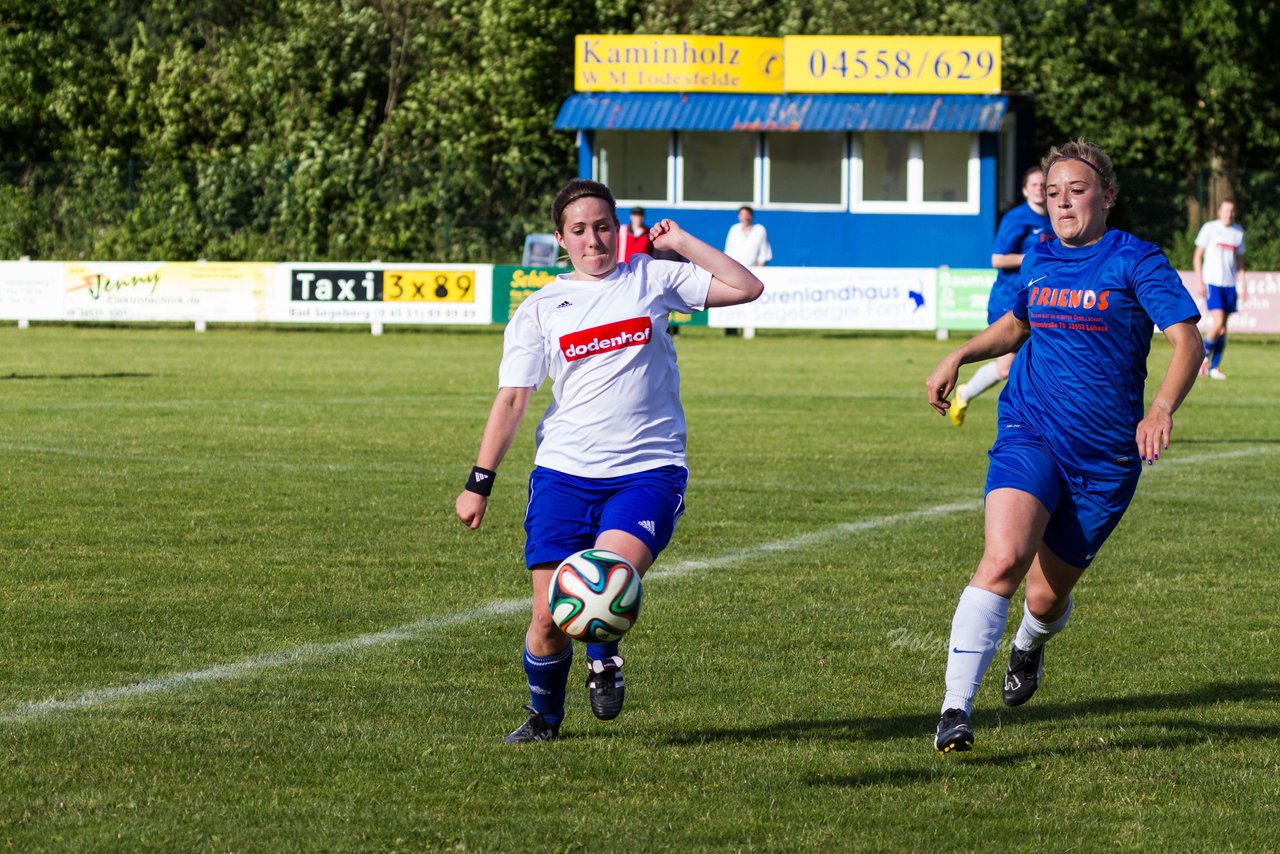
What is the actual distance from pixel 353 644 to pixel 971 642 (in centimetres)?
252

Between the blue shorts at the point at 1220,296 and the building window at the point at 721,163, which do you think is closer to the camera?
the blue shorts at the point at 1220,296

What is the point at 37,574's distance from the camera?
8297mm

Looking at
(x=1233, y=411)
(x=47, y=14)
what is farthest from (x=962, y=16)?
(x=1233, y=411)

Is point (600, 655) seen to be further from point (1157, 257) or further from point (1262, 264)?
point (1262, 264)

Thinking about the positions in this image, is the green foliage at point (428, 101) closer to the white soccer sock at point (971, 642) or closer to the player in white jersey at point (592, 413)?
the player in white jersey at point (592, 413)

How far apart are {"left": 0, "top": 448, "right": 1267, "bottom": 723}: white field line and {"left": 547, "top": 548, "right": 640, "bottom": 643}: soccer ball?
5.52 feet

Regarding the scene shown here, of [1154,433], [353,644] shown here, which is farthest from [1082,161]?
[353,644]

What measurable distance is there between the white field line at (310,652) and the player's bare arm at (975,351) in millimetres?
2354

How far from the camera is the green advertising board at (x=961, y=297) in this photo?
29.5 m

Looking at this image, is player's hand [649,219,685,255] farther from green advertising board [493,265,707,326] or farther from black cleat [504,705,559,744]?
green advertising board [493,265,707,326]

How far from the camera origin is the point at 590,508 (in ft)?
18.4

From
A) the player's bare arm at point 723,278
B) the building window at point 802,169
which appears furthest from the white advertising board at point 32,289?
the player's bare arm at point 723,278

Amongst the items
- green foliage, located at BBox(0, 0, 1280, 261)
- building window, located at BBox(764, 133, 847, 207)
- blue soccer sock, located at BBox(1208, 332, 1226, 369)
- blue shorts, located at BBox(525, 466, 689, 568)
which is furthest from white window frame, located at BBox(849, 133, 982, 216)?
blue shorts, located at BBox(525, 466, 689, 568)

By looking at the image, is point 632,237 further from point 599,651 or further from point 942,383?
point 599,651
